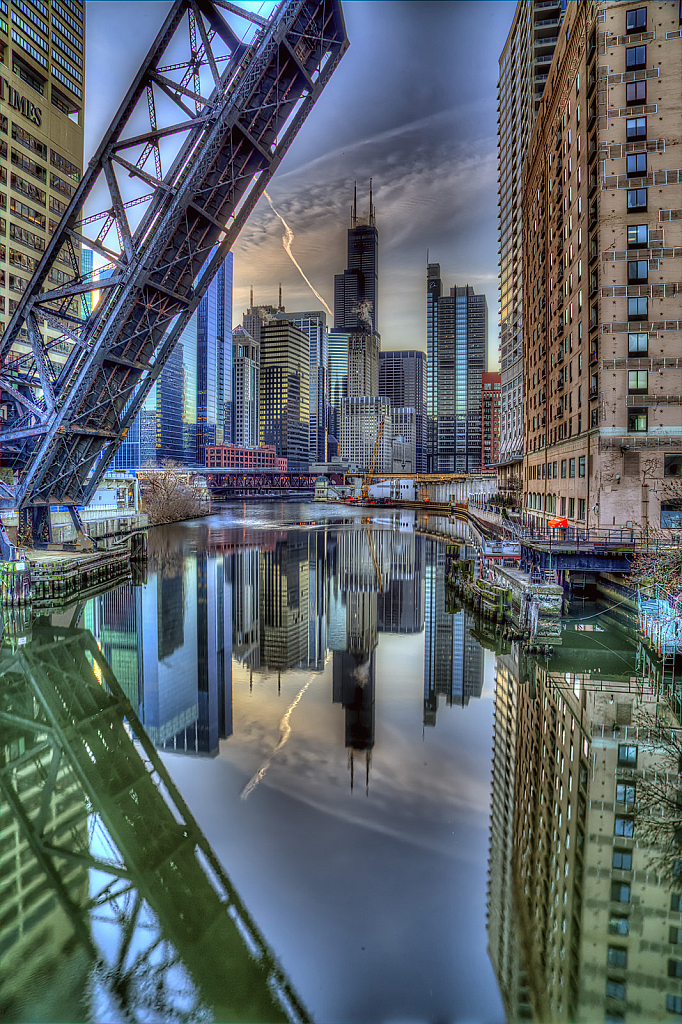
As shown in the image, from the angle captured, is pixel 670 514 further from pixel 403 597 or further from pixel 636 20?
pixel 636 20

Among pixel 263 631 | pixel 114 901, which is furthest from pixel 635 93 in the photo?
pixel 114 901

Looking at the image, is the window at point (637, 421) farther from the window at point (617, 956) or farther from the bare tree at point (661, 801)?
the window at point (617, 956)

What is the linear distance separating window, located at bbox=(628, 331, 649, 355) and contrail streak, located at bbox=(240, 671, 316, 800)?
2262cm

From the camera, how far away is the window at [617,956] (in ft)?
19.8

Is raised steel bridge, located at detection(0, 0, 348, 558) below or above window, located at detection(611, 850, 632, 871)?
above

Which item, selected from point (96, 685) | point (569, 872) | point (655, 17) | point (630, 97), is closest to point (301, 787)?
point (569, 872)

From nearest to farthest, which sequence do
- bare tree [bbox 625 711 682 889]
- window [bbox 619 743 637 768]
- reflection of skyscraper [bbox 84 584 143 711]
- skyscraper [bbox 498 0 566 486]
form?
bare tree [bbox 625 711 682 889]
window [bbox 619 743 637 768]
reflection of skyscraper [bbox 84 584 143 711]
skyscraper [bbox 498 0 566 486]

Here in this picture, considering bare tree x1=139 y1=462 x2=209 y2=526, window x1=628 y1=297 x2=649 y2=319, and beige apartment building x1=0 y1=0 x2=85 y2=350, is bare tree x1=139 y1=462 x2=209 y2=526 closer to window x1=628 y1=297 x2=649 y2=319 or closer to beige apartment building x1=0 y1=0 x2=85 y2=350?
beige apartment building x1=0 y1=0 x2=85 y2=350

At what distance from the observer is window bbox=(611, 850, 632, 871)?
7.41m

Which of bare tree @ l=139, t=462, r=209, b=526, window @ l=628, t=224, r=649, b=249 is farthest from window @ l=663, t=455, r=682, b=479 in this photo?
bare tree @ l=139, t=462, r=209, b=526

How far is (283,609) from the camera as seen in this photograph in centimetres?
2253

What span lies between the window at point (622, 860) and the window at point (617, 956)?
1.31 m

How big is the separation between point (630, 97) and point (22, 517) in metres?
34.8

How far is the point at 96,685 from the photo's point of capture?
47.5ft
